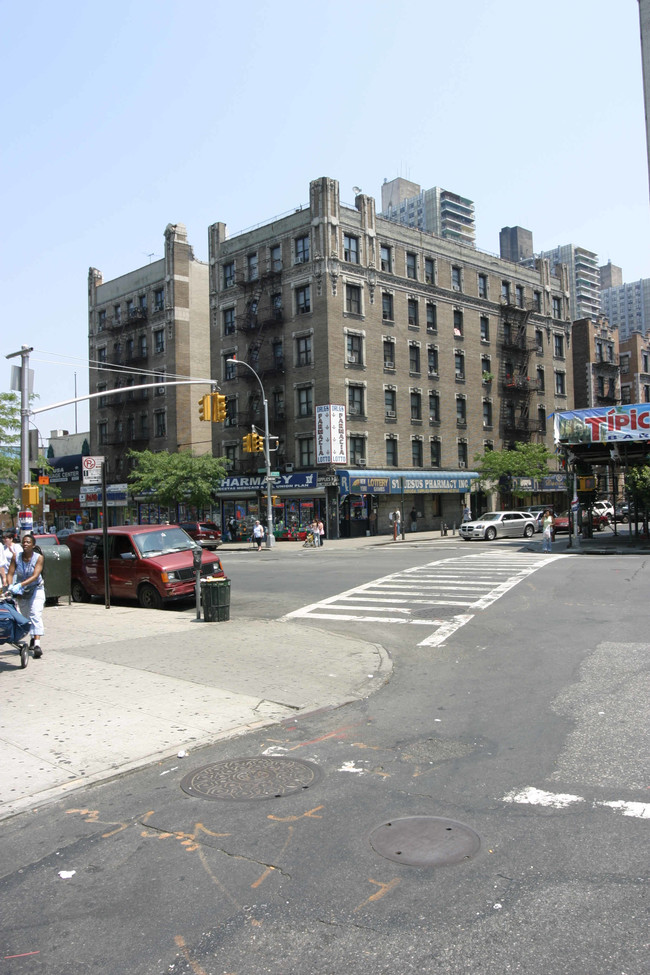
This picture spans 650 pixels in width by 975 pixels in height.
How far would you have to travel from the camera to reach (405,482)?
157 feet

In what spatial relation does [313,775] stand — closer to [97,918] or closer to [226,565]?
[97,918]

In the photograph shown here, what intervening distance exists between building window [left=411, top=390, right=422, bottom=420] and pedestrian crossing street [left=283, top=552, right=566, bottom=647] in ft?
93.2

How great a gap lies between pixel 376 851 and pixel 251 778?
62.6 inches

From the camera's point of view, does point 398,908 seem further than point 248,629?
No

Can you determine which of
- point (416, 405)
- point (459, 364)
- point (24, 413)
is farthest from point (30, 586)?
point (459, 364)

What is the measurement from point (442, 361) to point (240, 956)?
50.8m

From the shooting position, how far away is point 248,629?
12.6 meters

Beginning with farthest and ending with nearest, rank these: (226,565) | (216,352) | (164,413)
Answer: (164,413), (216,352), (226,565)

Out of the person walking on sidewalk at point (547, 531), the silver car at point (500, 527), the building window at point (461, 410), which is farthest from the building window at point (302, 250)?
the person walking on sidewalk at point (547, 531)

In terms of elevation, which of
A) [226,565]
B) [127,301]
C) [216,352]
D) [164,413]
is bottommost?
[226,565]

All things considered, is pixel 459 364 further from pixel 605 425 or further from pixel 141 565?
pixel 141 565

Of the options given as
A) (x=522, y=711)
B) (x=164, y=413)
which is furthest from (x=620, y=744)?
(x=164, y=413)

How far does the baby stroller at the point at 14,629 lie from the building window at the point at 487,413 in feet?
162

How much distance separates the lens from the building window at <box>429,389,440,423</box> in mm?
51344
